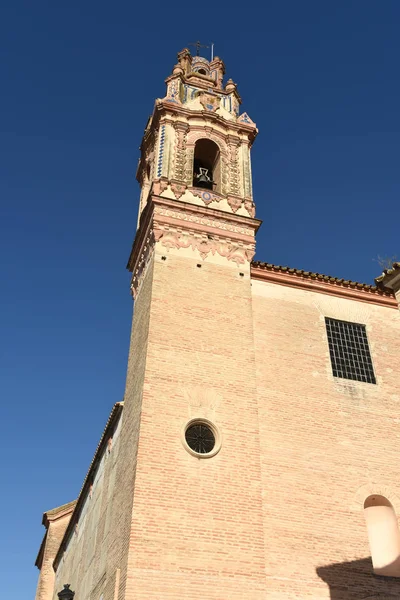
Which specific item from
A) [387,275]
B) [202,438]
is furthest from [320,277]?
[202,438]

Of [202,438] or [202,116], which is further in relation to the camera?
[202,116]

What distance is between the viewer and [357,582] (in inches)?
425

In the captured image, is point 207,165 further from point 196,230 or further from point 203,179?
point 196,230

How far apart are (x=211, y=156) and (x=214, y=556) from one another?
436 inches

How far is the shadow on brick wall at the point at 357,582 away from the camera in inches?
418

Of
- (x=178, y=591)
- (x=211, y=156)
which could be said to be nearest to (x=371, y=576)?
(x=178, y=591)

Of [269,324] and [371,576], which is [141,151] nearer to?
[269,324]

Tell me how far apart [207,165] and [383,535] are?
10650 mm

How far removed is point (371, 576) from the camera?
1096 centimetres

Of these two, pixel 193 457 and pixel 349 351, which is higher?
pixel 349 351

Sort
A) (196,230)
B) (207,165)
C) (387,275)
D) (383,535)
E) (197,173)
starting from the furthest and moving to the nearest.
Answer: (207,165), (197,173), (387,275), (196,230), (383,535)

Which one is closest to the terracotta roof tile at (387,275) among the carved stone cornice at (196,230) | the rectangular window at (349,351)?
the rectangular window at (349,351)

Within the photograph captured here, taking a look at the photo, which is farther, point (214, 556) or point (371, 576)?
point (371, 576)

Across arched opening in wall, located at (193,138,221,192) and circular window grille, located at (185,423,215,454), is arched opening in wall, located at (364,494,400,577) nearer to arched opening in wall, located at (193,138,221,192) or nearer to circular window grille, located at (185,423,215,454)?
circular window grille, located at (185,423,215,454)
